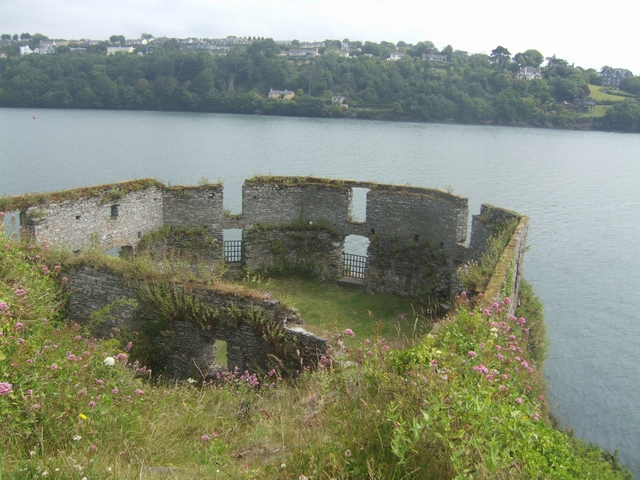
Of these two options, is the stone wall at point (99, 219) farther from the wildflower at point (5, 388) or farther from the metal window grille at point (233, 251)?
the wildflower at point (5, 388)

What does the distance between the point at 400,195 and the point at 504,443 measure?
46.8 ft

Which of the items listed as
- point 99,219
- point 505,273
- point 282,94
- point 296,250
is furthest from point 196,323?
point 282,94

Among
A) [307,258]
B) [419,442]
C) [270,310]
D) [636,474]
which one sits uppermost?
[419,442]

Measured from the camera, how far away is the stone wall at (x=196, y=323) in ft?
33.6

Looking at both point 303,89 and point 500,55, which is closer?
point 303,89

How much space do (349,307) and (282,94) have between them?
71.5 m

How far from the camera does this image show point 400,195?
18625mm

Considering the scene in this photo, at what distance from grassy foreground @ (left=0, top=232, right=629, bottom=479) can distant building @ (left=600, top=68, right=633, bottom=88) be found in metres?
114

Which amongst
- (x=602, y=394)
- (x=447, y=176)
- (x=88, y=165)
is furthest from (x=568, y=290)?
(x=88, y=165)

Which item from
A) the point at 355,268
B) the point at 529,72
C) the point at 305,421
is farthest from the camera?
the point at 529,72

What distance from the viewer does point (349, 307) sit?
17.9 meters

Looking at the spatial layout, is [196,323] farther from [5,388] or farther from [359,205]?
[359,205]

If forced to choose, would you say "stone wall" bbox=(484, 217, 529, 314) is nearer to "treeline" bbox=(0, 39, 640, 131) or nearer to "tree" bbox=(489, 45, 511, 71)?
"treeline" bbox=(0, 39, 640, 131)

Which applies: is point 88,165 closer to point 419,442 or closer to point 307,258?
point 307,258
